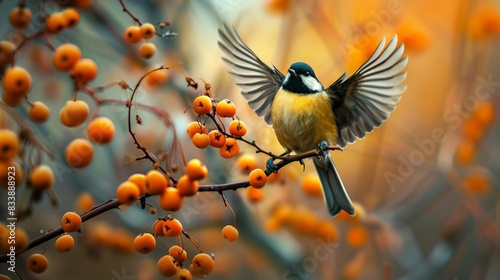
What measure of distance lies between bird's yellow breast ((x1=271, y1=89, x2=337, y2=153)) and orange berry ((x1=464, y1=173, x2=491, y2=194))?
2.10 feet

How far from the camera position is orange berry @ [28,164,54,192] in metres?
0.50

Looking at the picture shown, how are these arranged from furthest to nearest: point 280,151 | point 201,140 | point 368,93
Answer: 1. point 280,151
2. point 368,93
3. point 201,140

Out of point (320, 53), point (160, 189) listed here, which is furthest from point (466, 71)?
point (160, 189)

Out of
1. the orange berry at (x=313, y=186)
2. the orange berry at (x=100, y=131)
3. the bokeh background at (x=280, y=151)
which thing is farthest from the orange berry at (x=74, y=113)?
the orange berry at (x=313, y=186)

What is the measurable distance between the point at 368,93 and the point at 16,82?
1.64 feet

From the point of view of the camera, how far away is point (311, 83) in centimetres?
82

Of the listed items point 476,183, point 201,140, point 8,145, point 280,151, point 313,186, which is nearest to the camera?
point 8,145

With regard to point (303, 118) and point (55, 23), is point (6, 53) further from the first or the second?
point (303, 118)

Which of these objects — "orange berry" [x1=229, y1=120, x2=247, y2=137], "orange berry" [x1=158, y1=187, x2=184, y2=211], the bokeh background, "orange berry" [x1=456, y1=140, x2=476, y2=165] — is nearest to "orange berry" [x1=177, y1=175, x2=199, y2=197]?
"orange berry" [x1=158, y1=187, x2=184, y2=211]

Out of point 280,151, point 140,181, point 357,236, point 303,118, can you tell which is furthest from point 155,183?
point 357,236

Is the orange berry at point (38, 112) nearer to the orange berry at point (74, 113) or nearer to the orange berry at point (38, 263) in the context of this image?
the orange berry at point (74, 113)

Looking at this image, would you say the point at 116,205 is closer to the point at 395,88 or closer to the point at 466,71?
the point at 395,88

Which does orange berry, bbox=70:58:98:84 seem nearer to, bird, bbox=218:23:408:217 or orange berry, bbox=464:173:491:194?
bird, bbox=218:23:408:217

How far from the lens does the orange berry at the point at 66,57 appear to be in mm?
537
